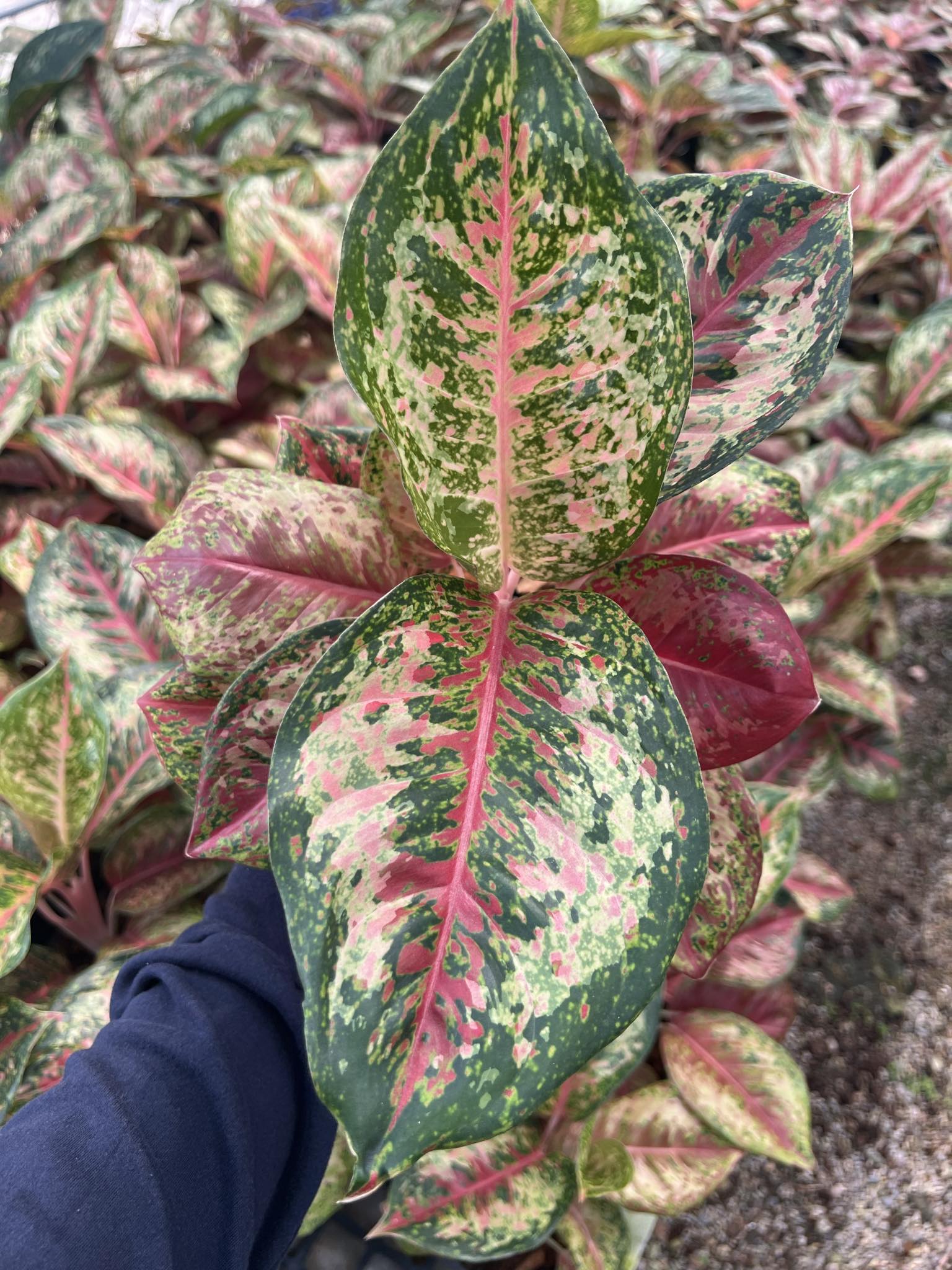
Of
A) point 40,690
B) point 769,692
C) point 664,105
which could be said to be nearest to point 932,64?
point 664,105

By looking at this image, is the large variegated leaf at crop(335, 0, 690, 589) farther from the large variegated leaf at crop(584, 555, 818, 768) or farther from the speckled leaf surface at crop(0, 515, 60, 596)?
the speckled leaf surface at crop(0, 515, 60, 596)

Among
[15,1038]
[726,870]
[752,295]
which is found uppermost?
[752,295]

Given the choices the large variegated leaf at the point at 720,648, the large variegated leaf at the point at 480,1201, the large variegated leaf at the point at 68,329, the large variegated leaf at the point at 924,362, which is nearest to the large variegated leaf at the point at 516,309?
the large variegated leaf at the point at 720,648

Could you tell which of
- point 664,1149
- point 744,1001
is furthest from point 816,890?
point 664,1149

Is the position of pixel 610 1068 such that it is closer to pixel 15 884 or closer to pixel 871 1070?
pixel 15 884

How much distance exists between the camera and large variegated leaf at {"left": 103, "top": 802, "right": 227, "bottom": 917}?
87 centimetres

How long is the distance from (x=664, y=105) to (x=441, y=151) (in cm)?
144

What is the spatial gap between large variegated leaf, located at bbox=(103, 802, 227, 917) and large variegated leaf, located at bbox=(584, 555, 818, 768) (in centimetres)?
61

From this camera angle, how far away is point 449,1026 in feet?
1.06

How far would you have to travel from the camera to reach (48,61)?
1.43 metres

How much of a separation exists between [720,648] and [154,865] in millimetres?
684

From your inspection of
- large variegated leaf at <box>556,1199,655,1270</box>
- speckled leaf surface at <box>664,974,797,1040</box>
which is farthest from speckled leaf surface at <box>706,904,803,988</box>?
large variegated leaf at <box>556,1199,655,1270</box>

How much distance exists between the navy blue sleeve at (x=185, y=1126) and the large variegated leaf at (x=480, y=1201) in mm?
281

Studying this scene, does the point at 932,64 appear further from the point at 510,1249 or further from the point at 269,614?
the point at 510,1249
